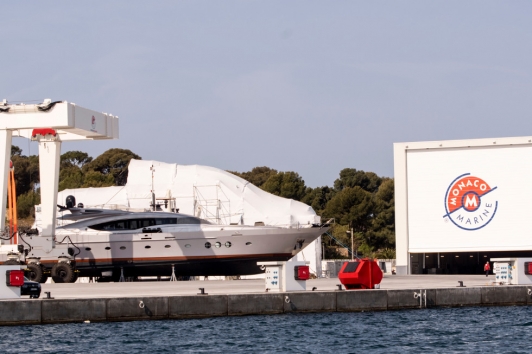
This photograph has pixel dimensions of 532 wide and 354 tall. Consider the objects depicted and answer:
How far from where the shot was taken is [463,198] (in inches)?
1901

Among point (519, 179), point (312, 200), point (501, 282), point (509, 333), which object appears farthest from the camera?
point (312, 200)

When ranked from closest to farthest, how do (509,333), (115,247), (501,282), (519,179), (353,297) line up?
1. (509,333)
2. (353,297)
3. (501,282)
4. (115,247)
5. (519,179)

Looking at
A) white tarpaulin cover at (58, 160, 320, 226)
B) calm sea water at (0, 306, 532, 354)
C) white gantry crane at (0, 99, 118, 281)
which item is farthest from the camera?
white tarpaulin cover at (58, 160, 320, 226)

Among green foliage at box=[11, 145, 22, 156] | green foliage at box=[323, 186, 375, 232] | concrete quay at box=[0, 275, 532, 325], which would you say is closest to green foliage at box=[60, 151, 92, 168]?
green foliage at box=[11, 145, 22, 156]

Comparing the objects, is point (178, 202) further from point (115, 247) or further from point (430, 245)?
point (430, 245)

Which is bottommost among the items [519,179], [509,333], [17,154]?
[509,333]

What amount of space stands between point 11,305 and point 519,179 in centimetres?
3068

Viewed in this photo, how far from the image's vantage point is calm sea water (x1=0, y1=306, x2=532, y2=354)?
21328 mm

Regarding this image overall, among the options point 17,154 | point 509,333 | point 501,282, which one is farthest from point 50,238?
point 17,154

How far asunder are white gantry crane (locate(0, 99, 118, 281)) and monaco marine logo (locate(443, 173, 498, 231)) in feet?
59.8

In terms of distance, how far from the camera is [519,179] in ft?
156

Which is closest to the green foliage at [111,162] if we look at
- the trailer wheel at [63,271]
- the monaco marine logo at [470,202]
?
the monaco marine logo at [470,202]

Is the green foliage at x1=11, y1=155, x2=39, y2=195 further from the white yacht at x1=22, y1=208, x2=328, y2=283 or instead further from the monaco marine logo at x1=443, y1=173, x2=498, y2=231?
the monaco marine logo at x1=443, y1=173, x2=498, y2=231

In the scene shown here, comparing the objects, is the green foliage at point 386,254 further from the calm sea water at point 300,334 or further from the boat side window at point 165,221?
the calm sea water at point 300,334
